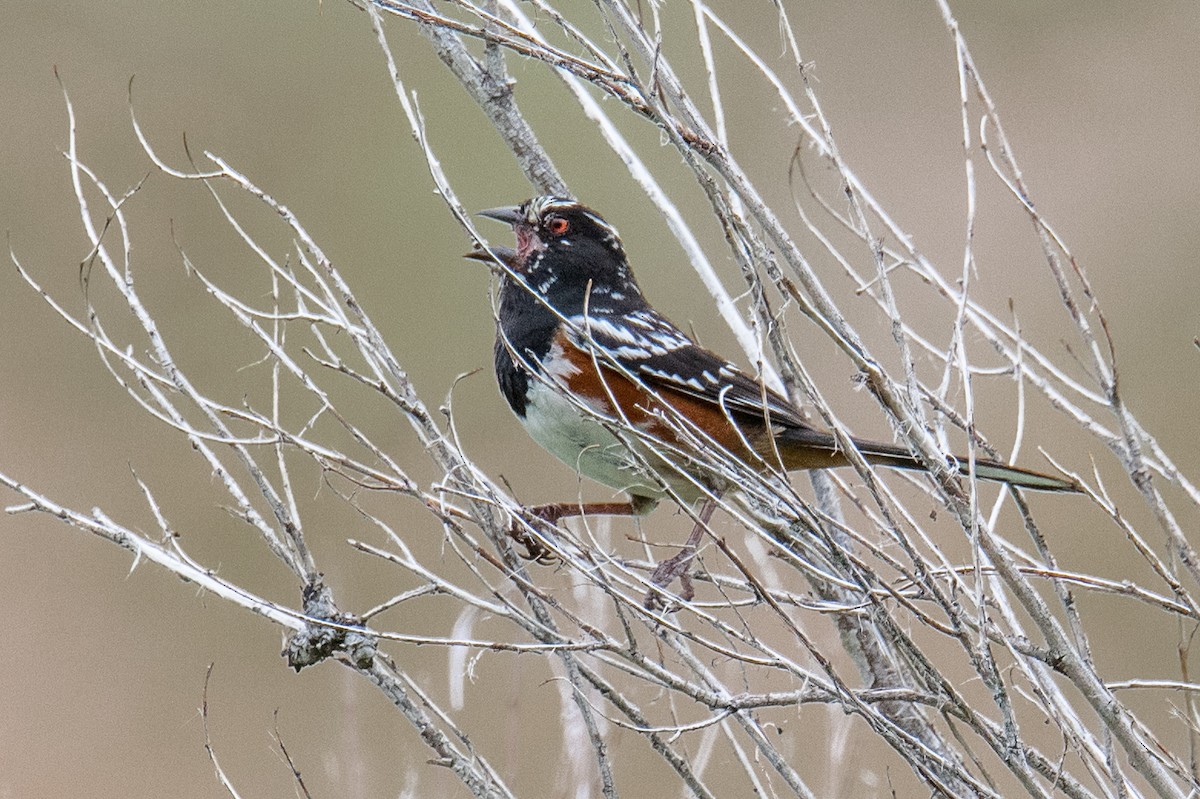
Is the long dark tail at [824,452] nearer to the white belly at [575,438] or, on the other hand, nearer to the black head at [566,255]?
the white belly at [575,438]

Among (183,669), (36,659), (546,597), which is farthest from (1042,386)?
(36,659)

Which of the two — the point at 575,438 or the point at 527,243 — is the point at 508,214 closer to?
the point at 527,243

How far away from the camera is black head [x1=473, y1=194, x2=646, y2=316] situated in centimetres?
344

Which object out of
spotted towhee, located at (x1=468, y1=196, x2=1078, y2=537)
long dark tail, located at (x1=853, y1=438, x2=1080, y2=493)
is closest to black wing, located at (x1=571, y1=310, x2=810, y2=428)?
spotted towhee, located at (x1=468, y1=196, x2=1078, y2=537)

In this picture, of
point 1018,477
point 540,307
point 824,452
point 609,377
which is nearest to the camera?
point 1018,477

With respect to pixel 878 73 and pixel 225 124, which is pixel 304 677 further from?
pixel 878 73

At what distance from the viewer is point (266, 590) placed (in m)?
6.01

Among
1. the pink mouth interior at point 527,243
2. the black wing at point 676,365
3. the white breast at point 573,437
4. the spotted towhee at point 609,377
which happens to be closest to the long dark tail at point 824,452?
the spotted towhee at point 609,377

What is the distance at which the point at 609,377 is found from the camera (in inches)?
125

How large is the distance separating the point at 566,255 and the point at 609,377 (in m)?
0.45

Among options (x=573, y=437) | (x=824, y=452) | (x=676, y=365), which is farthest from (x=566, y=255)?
(x=824, y=452)

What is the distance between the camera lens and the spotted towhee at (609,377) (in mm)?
2986

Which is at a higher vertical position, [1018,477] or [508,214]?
[508,214]

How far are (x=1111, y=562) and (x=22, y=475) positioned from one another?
18.8ft
